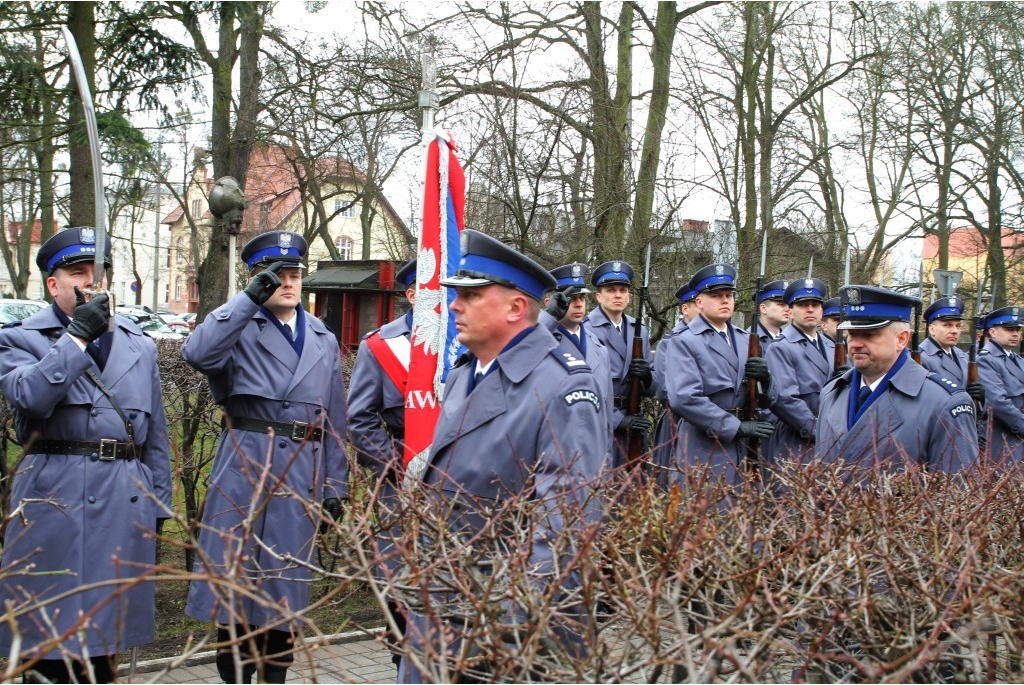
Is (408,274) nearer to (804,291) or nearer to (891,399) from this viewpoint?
(891,399)

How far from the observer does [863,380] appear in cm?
459

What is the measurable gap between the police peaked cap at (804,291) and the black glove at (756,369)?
169 cm

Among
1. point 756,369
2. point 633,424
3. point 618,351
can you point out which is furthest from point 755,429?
point 618,351

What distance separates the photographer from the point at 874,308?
4.42m

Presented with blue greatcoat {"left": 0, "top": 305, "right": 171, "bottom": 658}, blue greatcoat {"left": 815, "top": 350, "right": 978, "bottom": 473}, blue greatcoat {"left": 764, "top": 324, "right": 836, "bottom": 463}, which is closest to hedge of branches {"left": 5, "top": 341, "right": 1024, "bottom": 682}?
blue greatcoat {"left": 815, "top": 350, "right": 978, "bottom": 473}

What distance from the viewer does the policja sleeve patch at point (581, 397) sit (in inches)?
122

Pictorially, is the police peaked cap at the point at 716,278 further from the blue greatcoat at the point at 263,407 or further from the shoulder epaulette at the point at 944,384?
the blue greatcoat at the point at 263,407

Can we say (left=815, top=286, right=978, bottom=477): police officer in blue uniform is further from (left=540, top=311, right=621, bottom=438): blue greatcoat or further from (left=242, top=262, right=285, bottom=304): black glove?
(left=242, top=262, right=285, bottom=304): black glove

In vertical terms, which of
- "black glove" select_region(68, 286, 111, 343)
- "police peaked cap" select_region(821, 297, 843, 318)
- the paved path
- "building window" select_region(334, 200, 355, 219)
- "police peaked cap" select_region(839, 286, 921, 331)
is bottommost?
the paved path

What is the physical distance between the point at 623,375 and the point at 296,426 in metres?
3.66

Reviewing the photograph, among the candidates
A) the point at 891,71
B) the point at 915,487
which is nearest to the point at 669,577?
the point at 915,487

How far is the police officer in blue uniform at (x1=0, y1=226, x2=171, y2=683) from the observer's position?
157 inches

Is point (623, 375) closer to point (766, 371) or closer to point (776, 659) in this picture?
point (766, 371)

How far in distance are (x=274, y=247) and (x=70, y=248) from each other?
3.34 feet
